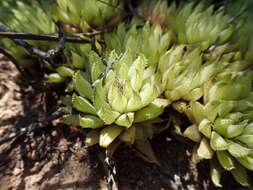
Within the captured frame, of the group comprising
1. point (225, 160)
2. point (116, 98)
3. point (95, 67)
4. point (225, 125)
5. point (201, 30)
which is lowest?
point (225, 160)

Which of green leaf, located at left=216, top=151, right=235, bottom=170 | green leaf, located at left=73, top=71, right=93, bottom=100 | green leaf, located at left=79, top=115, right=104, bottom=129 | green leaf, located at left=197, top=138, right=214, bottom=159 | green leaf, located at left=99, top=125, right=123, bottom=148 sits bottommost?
green leaf, located at left=216, top=151, right=235, bottom=170

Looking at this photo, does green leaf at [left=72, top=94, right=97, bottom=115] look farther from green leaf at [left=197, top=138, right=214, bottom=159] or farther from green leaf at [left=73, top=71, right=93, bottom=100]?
green leaf at [left=197, top=138, right=214, bottom=159]

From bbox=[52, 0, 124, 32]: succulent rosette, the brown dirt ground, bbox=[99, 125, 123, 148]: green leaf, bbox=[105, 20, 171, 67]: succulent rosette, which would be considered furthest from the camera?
bbox=[52, 0, 124, 32]: succulent rosette

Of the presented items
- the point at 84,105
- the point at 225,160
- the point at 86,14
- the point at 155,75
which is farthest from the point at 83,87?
the point at 225,160

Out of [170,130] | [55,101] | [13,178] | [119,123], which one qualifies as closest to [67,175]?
[13,178]

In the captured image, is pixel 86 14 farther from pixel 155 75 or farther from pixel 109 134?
pixel 109 134

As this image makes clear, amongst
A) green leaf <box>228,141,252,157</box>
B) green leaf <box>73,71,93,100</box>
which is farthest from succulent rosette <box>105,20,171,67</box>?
green leaf <box>228,141,252,157</box>

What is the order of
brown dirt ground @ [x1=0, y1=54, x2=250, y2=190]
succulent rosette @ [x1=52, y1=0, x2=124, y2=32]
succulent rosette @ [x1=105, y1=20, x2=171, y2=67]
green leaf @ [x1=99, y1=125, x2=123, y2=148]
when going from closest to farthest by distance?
1. green leaf @ [x1=99, y1=125, x2=123, y2=148]
2. brown dirt ground @ [x1=0, y1=54, x2=250, y2=190]
3. succulent rosette @ [x1=105, y1=20, x2=171, y2=67]
4. succulent rosette @ [x1=52, y1=0, x2=124, y2=32]
